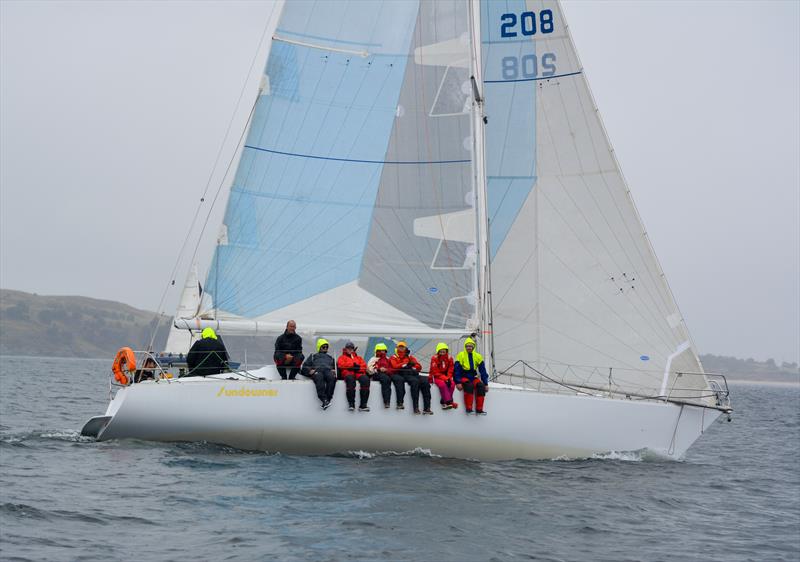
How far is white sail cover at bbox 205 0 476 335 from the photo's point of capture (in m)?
14.3

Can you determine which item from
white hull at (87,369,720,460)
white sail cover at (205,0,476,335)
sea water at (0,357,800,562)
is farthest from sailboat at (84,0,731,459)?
sea water at (0,357,800,562)

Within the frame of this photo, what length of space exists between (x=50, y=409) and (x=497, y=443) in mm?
14035

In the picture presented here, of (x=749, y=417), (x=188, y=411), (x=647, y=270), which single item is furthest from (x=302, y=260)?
(x=749, y=417)

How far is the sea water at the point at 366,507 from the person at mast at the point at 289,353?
125 cm

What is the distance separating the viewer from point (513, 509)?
10.2 m

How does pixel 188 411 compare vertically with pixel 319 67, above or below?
below

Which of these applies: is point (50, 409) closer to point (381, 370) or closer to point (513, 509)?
point (381, 370)

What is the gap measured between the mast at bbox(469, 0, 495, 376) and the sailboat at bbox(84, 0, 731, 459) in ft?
0.12

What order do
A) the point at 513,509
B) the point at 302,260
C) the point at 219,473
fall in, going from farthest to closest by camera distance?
the point at 302,260 → the point at 219,473 → the point at 513,509

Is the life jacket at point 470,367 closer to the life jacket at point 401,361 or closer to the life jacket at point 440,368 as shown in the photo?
the life jacket at point 440,368

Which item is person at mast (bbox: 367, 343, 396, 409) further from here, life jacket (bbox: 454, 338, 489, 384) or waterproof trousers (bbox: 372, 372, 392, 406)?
life jacket (bbox: 454, 338, 489, 384)

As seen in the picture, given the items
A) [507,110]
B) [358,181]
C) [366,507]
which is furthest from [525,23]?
[366,507]

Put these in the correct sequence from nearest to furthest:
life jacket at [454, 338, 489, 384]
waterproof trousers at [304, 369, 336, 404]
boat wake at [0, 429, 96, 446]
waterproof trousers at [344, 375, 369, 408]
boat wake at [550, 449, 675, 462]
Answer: waterproof trousers at [304, 369, 336, 404] → waterproof trousers at [344, 375, 369, 408] → life jacket at [454, 338, 489, 384] → boat wake at [550, 449, 675, 462] → boat wake at [0, 429, 96, 446]

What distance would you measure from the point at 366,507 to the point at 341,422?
3.11m
